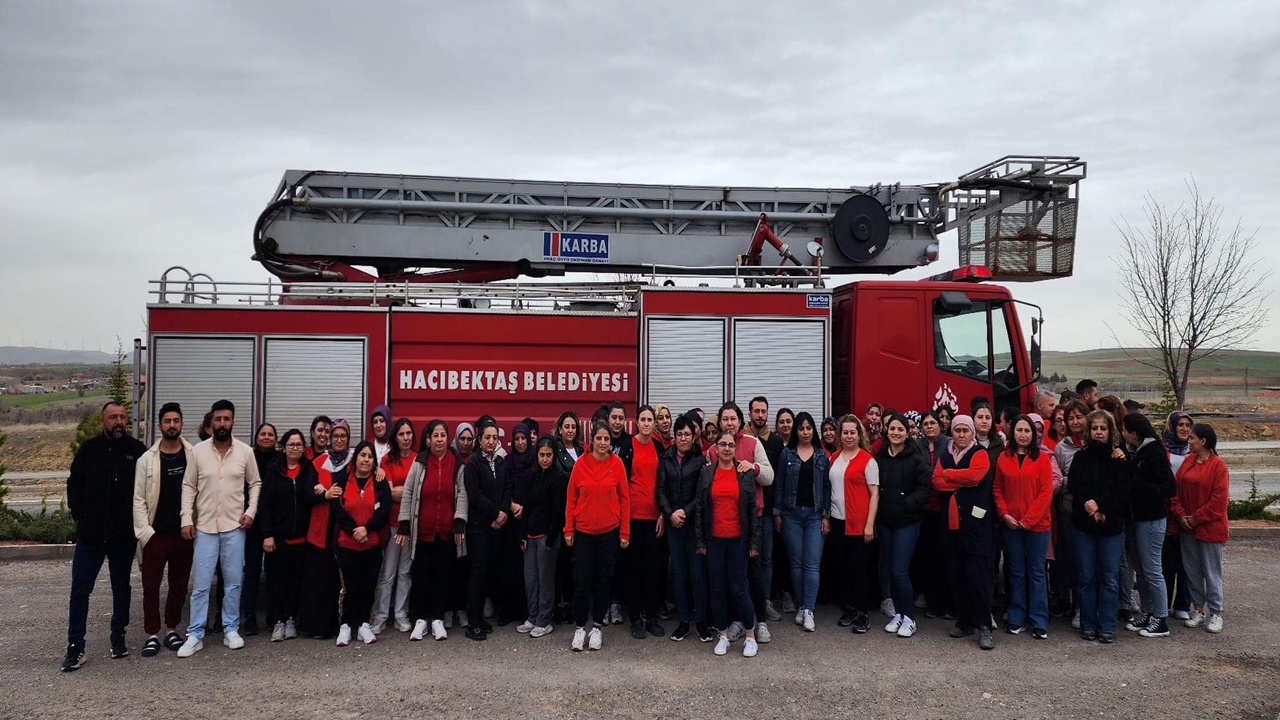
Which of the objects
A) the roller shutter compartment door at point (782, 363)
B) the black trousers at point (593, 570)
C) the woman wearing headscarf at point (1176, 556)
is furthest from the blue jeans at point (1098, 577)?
the black trousers at point (593, 570)

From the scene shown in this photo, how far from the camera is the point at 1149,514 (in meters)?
6.40

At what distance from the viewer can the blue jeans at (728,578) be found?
598 cm

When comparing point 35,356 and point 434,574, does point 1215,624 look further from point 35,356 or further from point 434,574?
point 35,356

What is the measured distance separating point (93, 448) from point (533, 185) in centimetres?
523

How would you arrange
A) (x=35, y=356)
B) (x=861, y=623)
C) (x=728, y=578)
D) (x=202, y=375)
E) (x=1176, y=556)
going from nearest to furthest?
(x=728, y=578) < (x=861, y=623) < (x=1176, y=556) < (x=202, y=375) < (x=35, y=356)

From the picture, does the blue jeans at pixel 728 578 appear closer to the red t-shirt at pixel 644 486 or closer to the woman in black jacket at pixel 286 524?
the red t-shirt at pixel 644 486

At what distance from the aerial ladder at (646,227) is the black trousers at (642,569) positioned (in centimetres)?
349

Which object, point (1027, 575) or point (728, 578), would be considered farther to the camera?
point (1027, 575)

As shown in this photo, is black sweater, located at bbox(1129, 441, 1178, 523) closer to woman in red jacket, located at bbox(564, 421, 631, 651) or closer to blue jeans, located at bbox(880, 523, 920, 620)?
blue jeans, located at bbox(880, 523, 920, 620)

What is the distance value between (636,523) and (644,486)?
33 cm

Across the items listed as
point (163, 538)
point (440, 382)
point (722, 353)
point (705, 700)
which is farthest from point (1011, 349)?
point (163, 538)

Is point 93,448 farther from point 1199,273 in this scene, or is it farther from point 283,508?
point 1199,273

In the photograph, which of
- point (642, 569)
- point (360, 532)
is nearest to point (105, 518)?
point (360, 532)

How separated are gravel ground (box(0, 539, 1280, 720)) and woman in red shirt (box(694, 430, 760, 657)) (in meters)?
0.32
